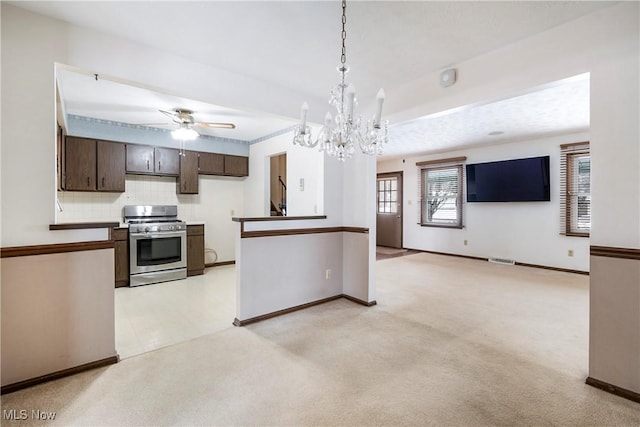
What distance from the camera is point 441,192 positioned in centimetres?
709

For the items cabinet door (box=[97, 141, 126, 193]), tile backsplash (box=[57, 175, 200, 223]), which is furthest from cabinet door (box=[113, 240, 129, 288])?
cabinet door (box=[97, 141, 126, 193])

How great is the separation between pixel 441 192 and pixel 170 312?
6.15 m

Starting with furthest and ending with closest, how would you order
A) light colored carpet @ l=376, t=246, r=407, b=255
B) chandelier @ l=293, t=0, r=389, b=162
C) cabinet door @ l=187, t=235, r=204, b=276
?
light colored carpet @ l=376, t=246, r=407, b=255
cabinet door @ l=187, t=235, r=204, b=276
chandelier @ l=293, t=0, r=389, b=162

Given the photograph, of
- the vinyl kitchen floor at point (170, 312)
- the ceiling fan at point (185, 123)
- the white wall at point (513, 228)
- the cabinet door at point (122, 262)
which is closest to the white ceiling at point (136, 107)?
the ceiling fan at point (185, 123)

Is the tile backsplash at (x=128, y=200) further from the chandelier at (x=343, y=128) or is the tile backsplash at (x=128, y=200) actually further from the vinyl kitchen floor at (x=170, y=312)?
the chandelier at (x=343, y=128)

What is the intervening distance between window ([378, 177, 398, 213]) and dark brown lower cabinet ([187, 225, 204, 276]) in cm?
511

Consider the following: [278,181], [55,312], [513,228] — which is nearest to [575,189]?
[513,228]

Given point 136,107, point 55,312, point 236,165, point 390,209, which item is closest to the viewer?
point 55,312

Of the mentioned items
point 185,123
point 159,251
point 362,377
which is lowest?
point 362,377

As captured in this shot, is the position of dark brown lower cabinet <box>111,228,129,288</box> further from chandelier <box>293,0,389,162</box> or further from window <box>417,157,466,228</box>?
window <box>417,157,466,228</box>

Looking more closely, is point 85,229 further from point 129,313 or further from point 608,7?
point 608,7

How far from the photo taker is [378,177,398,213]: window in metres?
8.10

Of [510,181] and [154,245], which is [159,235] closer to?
[154,245]

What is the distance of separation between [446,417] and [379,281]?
2926mm
